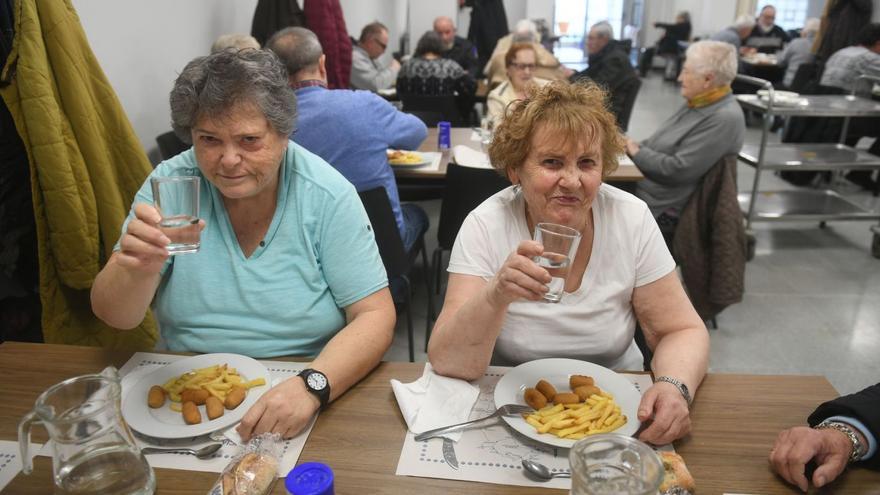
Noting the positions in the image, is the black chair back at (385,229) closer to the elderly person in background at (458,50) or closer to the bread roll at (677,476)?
the bread roll at (677,476)

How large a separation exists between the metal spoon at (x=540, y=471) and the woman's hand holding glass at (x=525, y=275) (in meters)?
0.32

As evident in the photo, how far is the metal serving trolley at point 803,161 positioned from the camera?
437 cm

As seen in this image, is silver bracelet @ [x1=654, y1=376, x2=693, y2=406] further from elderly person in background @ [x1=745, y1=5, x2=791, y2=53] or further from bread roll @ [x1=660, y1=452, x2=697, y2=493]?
Result: elderly person in background @ [x1=745, y1=5, x2=791, y2=53]

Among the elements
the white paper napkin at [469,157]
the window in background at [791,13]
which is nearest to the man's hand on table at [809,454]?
the white paper napkin at [469,157]

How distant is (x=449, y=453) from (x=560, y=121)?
0.84 metres

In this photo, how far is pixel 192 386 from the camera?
1.25 meters

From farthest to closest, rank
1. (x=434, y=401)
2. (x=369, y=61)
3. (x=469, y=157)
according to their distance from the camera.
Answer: (x=369, y=61) → (x=469, y=157) → (x=434, y=401)

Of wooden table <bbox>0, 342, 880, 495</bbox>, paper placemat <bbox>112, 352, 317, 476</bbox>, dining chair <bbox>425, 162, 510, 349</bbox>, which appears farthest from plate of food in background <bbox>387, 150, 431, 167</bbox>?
paper placemat <bbox>112, 352, 317, 476</bbox>

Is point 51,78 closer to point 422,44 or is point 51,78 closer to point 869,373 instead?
point 869,373

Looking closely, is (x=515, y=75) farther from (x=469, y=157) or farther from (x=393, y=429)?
(x=393, y=429)

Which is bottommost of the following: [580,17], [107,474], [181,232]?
[107,474]

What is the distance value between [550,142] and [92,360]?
122 cm

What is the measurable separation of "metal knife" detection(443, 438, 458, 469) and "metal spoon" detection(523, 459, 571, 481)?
13 cm

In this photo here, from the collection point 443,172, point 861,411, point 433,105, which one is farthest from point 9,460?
point 433,105
